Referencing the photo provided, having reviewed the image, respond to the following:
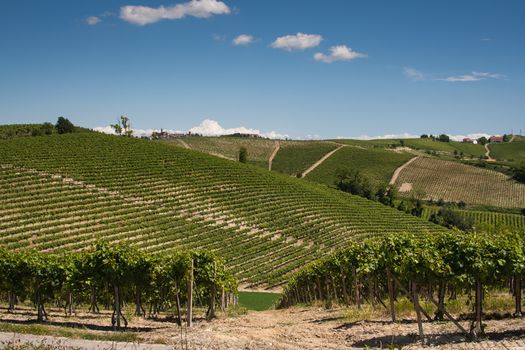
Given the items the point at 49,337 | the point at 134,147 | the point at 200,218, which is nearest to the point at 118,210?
the point at 200,218

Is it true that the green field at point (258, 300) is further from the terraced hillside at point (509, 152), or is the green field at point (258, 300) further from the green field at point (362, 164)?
the terraced hillside at point (509, 152)

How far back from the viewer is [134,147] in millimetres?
→ 74625

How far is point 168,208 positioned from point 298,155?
311ft

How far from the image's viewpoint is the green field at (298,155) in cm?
12975

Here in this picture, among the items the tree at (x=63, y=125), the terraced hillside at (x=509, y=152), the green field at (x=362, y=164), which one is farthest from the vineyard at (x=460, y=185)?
the tree at (x=63, y=125)

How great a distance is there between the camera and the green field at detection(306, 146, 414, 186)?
116438mm

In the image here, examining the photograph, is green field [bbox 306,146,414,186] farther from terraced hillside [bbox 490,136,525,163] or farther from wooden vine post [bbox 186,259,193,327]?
wooden vine post [bbox 186,259,193,327]

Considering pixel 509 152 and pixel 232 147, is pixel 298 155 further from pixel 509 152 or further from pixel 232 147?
pixel 509 152

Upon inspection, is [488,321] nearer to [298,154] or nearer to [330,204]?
[330,204]

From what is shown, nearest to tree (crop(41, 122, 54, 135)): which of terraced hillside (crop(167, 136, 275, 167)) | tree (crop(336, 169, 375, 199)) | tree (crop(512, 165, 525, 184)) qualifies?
terraced hillside (crop(167, 136, 275, 167))

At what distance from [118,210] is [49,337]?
118 feet

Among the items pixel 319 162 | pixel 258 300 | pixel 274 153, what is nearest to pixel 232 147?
pixel 274 153

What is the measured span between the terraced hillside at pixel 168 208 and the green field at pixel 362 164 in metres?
40.0

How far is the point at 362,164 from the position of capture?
12681 cm
